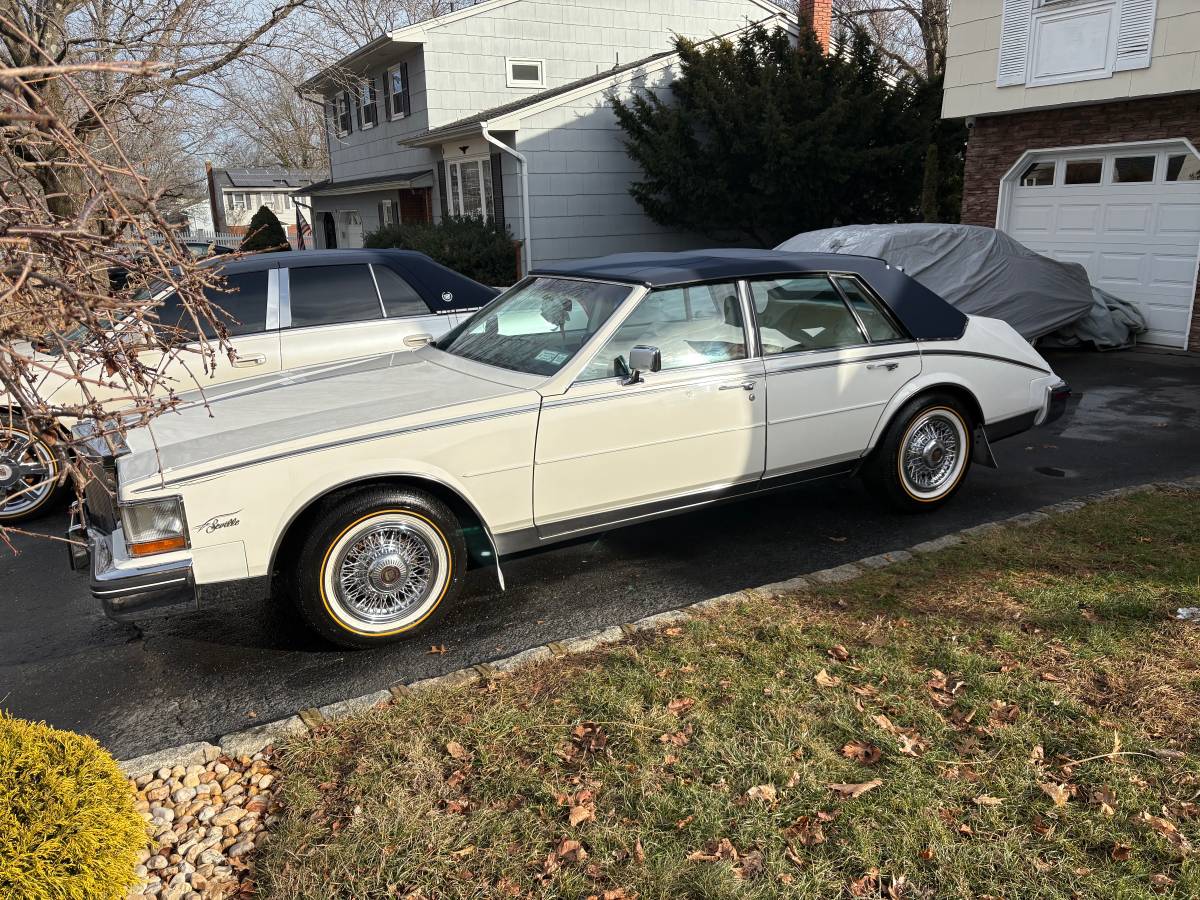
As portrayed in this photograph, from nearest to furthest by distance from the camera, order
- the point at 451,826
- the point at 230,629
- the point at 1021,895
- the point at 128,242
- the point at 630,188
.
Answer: the point at 128,242 → the point at 1021,895 → the point at 451,826 → the point at 230,629 → the point at 630,188

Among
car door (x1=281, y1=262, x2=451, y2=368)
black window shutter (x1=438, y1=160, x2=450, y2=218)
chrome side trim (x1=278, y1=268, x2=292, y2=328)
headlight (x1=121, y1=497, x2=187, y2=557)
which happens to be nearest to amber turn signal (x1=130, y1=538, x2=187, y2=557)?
headlight (x1=121, y1=497, x2=187, y2=557)

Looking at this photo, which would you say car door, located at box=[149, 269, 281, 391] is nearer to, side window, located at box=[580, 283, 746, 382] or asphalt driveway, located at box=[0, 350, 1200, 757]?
asphalt driveway, located at box=[0, 350, 1200, 757]

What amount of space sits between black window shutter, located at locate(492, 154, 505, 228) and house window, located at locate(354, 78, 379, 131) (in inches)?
244

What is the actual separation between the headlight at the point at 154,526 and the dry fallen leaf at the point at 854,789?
2.78 meters

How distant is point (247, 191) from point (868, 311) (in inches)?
2142

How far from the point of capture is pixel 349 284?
7074 millimetres

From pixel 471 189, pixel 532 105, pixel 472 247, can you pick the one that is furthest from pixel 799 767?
pixel 471 189

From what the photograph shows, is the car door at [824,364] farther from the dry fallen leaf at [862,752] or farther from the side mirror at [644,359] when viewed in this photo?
the dry fallen leaf at [862,752]

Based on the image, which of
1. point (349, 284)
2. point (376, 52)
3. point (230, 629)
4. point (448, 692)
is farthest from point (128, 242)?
point (376, 52)

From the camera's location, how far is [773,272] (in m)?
5.25

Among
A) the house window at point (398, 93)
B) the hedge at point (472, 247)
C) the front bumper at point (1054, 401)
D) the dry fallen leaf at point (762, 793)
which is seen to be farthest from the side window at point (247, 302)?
the house window at point (398, 93)

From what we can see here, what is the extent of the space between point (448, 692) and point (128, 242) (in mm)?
2283

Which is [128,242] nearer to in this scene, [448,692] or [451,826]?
[451,826]

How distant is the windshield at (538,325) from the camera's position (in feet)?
16.0
